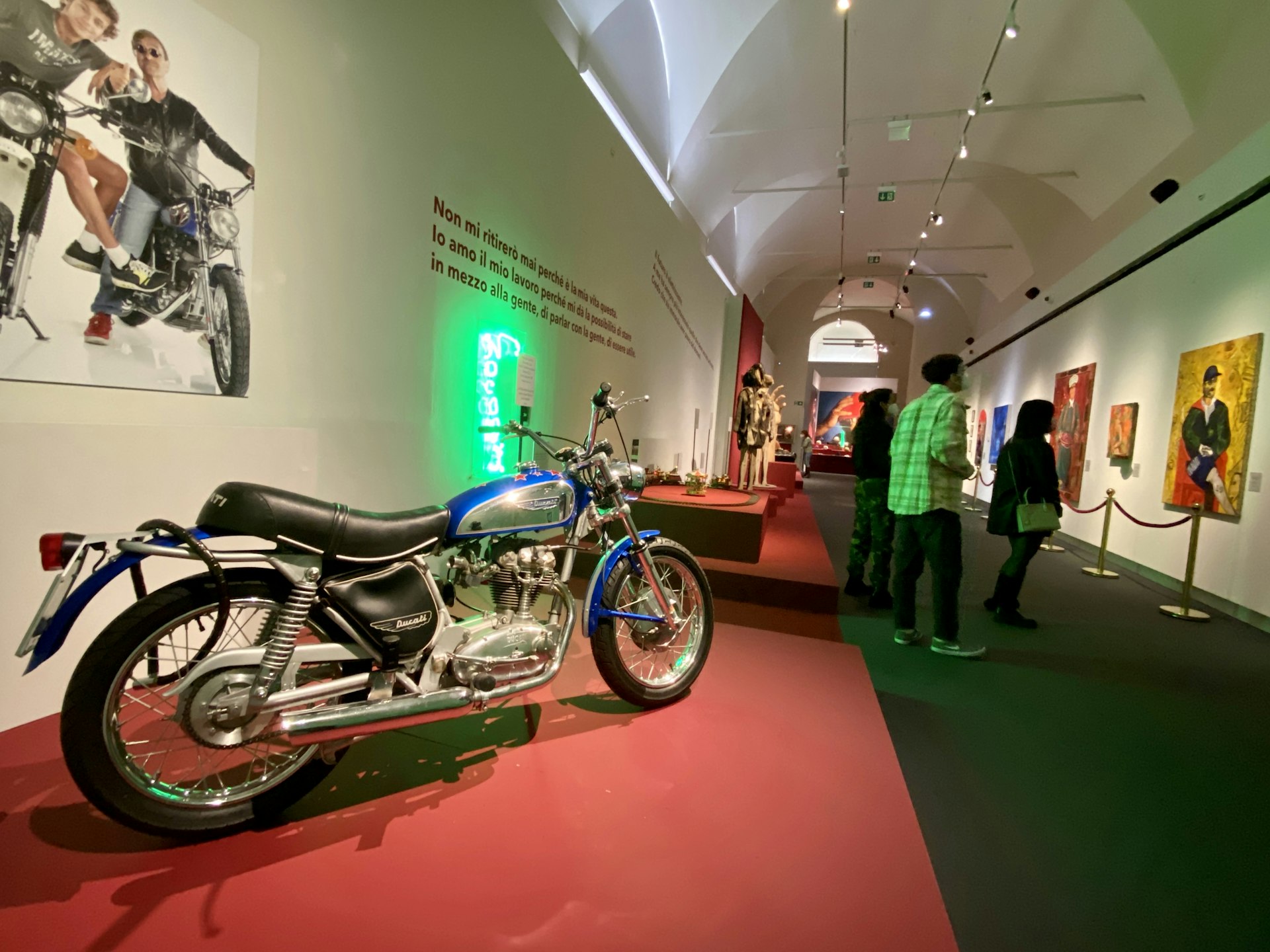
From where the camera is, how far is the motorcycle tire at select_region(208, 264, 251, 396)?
2057mm

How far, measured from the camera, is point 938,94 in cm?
735

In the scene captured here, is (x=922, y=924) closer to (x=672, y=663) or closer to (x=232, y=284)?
(x=672, y=663)

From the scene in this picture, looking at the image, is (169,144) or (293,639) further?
(169,144)

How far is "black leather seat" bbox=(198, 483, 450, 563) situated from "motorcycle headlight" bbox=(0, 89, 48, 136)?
1.21 m

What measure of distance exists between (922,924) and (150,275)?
2.85 metres

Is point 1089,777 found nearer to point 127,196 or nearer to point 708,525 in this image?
point 708,525

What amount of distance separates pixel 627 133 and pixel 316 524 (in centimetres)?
573

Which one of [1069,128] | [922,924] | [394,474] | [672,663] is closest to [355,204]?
[394,474]

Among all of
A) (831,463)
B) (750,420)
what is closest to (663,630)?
(750,420)

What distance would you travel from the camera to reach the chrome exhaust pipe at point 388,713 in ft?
4.57

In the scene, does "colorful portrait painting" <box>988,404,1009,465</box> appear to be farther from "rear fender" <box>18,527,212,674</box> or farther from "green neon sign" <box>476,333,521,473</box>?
"rear fender" <box>18,527,212,674</box>

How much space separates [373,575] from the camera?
1542mm

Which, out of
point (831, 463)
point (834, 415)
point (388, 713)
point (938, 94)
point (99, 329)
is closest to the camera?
point (388, 713)

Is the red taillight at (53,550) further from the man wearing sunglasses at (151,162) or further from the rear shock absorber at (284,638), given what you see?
the man wearing sunglasses at (151,162)
